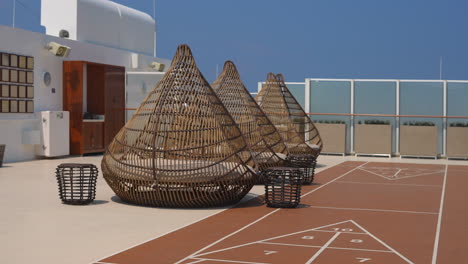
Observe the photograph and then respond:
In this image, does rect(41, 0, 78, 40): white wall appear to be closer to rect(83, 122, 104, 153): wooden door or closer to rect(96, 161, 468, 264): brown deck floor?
rect(83, 122, 104, 153): wooden door

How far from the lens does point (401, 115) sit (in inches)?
878

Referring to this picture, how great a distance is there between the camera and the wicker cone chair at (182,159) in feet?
32.1

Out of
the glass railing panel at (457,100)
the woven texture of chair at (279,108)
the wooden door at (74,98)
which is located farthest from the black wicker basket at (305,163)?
the glass railing panel at (457,100)

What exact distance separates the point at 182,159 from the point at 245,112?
14.6 ft

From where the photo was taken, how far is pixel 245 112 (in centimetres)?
1459

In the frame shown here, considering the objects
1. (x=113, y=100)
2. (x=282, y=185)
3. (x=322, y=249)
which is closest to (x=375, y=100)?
(x=113, y=100)

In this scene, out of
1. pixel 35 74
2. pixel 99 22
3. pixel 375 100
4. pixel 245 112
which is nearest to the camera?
pixel 245 112

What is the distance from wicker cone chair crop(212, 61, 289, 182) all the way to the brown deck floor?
6.35 ft

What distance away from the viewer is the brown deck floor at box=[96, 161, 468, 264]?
6699mm

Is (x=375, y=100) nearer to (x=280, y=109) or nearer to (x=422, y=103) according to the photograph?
(x=422, y=103)

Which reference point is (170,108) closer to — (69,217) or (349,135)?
(69,217)

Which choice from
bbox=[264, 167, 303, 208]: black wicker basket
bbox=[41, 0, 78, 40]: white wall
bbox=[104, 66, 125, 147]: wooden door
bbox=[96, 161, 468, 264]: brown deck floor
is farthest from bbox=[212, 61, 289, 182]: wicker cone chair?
bbox=[41, 0, 78, 40]: white wall

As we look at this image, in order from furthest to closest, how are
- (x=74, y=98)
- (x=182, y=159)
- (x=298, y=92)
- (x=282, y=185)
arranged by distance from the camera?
(x=298, y=92) → (x=74, y=98) → (x=182, y=159) → (x=282, y=185)

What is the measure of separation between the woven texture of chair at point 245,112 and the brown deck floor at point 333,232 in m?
1.93
